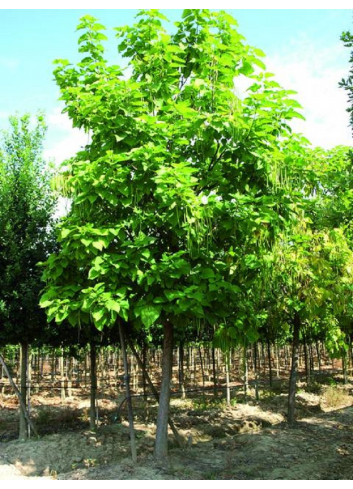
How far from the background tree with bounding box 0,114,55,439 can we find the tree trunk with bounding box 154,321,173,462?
376 centimetres

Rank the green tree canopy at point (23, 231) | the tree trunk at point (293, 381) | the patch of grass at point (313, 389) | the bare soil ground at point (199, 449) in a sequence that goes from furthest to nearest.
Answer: the patch of grass at point (313, 389) → the tree trunk at point (293, 381) → the green tree canopy at point (23, 231) → the bare soil ground at point (199, 449)

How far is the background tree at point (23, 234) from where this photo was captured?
10.9m

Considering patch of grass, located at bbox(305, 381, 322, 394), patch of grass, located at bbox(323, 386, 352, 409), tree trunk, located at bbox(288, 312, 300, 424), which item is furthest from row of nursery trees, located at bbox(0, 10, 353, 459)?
patch of grass, located at bbox(305, 381, 322, 394)

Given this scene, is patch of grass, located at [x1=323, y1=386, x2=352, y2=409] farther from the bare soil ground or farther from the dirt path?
the dirt path

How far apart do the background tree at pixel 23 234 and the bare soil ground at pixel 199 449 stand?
6.32 ft

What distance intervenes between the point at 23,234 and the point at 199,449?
6.80 metres

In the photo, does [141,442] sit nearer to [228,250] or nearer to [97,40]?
[228,250]

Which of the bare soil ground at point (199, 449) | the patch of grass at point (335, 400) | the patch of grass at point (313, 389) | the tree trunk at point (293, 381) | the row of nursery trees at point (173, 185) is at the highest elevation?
the row of nursery trees at point (173, 185)

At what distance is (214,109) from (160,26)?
185cm

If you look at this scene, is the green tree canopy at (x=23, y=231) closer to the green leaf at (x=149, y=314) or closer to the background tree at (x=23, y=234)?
the background tree at (x=23, y=234)

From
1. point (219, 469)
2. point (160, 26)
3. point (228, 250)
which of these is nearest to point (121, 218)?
point (228, 250)

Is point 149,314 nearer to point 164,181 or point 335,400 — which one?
point 164,181

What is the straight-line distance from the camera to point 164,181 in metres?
6.26

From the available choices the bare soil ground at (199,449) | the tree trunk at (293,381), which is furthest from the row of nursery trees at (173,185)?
the tree trunk at (293,381)
